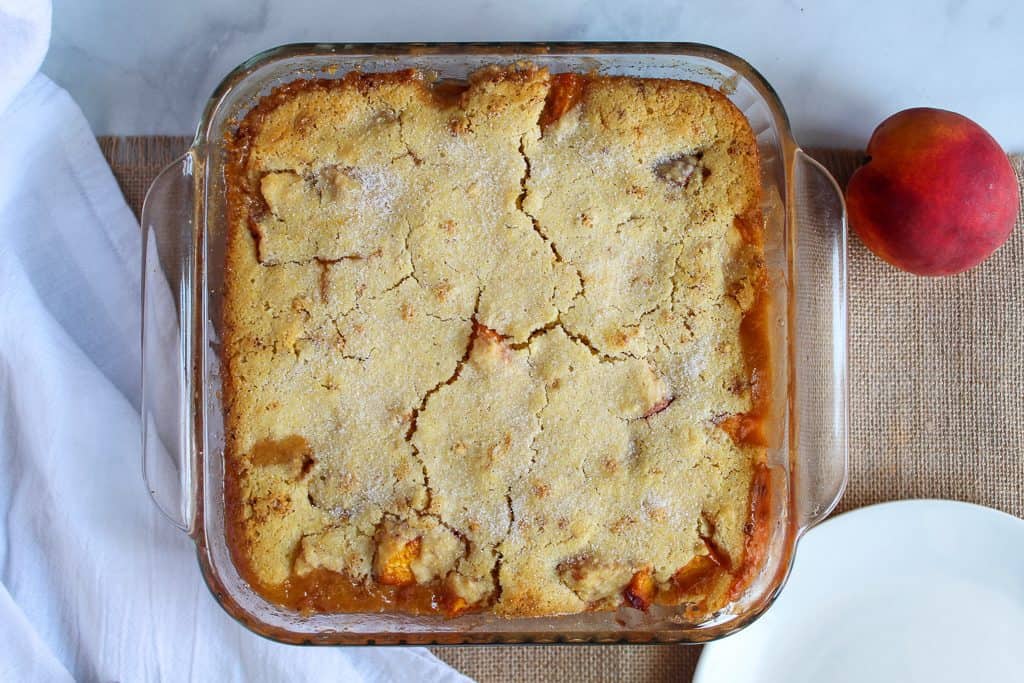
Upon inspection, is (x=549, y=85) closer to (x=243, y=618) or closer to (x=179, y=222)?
(x=179, y=222)

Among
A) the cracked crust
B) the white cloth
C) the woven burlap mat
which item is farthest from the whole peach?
the white cloth

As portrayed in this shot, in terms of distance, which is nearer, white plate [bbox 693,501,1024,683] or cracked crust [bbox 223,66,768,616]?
cracked crust [bbox 223,66,768,616]

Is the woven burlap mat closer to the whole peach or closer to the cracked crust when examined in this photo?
the whole peach

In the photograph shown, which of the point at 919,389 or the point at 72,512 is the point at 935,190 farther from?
the point at 72,512

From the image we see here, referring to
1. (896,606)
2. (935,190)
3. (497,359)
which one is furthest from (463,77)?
(896,606)

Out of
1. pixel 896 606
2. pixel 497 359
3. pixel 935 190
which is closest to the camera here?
pixel 497 359
